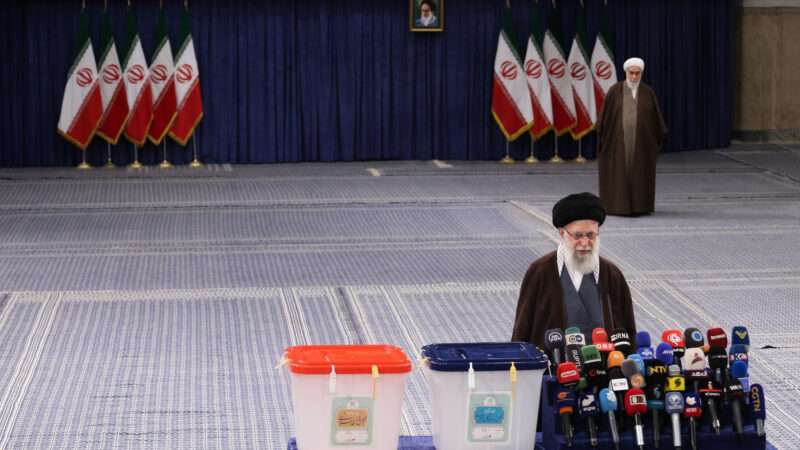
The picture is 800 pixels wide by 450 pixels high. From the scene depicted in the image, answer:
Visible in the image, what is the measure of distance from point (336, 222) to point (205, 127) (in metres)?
4.41

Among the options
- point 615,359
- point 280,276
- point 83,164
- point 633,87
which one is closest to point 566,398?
point 615,359

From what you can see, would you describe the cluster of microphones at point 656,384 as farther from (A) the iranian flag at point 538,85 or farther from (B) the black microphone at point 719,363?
(A) the iranian flag at point 538,85

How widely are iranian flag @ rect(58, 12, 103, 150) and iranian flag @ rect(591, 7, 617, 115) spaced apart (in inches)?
215

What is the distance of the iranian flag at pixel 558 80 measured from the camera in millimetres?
16250

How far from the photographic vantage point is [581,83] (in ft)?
53.7

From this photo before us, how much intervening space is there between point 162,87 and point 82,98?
33.9 inches

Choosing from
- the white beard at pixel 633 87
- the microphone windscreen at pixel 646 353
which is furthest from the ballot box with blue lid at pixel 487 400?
the white beard at pixel 633 87

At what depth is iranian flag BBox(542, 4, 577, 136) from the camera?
1625cm

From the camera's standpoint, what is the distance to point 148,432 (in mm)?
5980

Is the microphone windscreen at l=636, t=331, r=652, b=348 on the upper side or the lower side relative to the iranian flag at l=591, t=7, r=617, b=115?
lower

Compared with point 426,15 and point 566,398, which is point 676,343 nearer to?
point 566,398

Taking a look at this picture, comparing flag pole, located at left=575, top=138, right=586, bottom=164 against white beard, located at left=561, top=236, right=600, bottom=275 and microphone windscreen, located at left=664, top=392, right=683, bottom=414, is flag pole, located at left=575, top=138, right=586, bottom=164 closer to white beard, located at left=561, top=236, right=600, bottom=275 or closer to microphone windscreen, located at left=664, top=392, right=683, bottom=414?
white beard, located at left=561, top=236, right=600, bottom=275

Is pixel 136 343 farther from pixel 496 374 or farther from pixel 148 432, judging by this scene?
pixel 496 374

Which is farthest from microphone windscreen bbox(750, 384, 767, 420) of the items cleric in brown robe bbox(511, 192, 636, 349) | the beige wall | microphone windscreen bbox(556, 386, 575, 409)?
the beige wall
